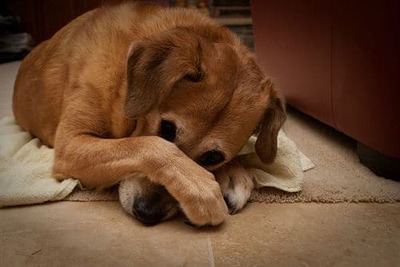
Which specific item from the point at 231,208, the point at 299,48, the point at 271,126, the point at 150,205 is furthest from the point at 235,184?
the point at 299,48

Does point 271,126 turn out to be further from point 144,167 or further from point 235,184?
point 144,167

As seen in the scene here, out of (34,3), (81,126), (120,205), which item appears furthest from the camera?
(34,3)

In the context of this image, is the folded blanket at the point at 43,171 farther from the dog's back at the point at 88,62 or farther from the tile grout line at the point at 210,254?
the tile grout line at the point at 210,254

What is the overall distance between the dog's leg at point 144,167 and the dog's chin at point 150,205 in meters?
0.04

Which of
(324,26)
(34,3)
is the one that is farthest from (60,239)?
(34,3)

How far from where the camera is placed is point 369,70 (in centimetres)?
183

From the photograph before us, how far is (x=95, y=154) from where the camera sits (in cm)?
169

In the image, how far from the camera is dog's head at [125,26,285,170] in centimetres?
154

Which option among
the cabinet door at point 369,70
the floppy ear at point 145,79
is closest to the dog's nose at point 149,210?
the floppy ear at point 145,79

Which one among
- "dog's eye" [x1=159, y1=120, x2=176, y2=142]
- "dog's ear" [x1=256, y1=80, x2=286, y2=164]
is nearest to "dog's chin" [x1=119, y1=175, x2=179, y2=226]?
"dog's eye" [x1=159, y1=120, x2=176, y2=142]

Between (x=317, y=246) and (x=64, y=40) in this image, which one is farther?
(x=64, y=40)

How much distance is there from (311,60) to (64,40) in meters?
1.39

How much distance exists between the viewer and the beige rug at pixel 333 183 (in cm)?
170

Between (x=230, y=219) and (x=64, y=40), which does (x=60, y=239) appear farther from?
(x=64, y=40)
